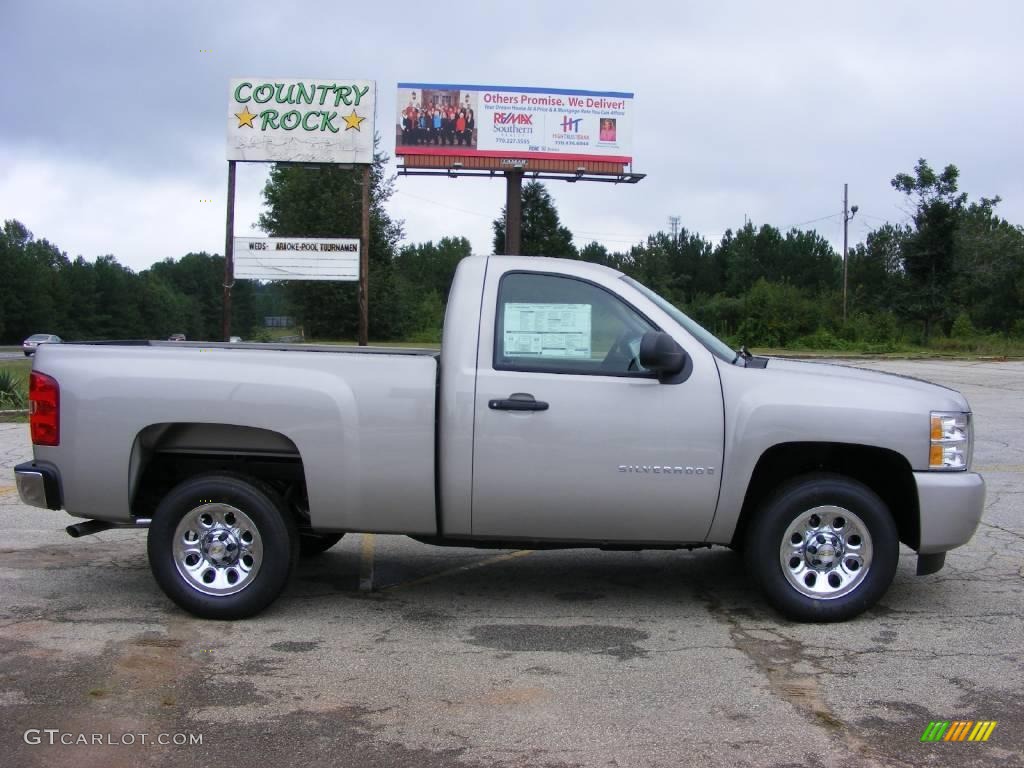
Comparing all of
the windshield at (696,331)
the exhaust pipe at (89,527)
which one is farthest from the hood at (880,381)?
the exhaust pipe at (89,527)

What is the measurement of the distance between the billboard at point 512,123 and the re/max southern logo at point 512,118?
35mm

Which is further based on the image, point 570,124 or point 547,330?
point 570,124

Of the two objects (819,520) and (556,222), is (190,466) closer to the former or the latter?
(819,520)

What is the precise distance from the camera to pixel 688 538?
16.6 ft

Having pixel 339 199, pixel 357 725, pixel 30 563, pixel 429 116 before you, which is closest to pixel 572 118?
pixel 429 116

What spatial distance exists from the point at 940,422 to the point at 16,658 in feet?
15.2

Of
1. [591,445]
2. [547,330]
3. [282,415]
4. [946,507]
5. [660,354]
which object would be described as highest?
[547,330]

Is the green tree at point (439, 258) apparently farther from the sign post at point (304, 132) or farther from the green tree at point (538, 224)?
the sign post at point (304, 132)

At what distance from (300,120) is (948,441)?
703 inches

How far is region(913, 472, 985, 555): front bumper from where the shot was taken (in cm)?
495

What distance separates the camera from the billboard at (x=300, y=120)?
20.3 m

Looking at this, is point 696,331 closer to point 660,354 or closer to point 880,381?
point 660,354

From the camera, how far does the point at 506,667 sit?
14.6ft

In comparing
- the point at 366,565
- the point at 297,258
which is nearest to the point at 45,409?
the point at 366,565
